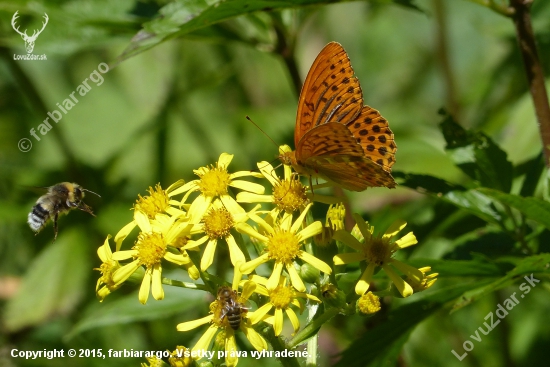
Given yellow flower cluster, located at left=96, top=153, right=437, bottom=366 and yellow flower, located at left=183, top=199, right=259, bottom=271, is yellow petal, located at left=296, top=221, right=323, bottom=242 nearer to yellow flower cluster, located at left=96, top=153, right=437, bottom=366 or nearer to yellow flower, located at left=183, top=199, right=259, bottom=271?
yellow flower cluster, located at left=96, top=153, right=437, bottom=366

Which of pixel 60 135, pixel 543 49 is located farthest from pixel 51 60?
pixel 543 49

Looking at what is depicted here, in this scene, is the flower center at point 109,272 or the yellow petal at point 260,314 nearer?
the yellow petal at point 260,314

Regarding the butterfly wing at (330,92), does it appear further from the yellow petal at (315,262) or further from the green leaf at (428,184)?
the yellow petal at (315,262)

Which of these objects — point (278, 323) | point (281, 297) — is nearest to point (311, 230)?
point (281, 297)

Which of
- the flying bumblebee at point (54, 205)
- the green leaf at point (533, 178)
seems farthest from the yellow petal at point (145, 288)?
the green leaf at point (533, 178)

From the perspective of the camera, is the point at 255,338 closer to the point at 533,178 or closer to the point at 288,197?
the point at 288,197

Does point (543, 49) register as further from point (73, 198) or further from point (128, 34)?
point (73, 198)

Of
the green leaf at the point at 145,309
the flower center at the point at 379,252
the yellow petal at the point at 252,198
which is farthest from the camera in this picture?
the green leaf at the point at 145,309
